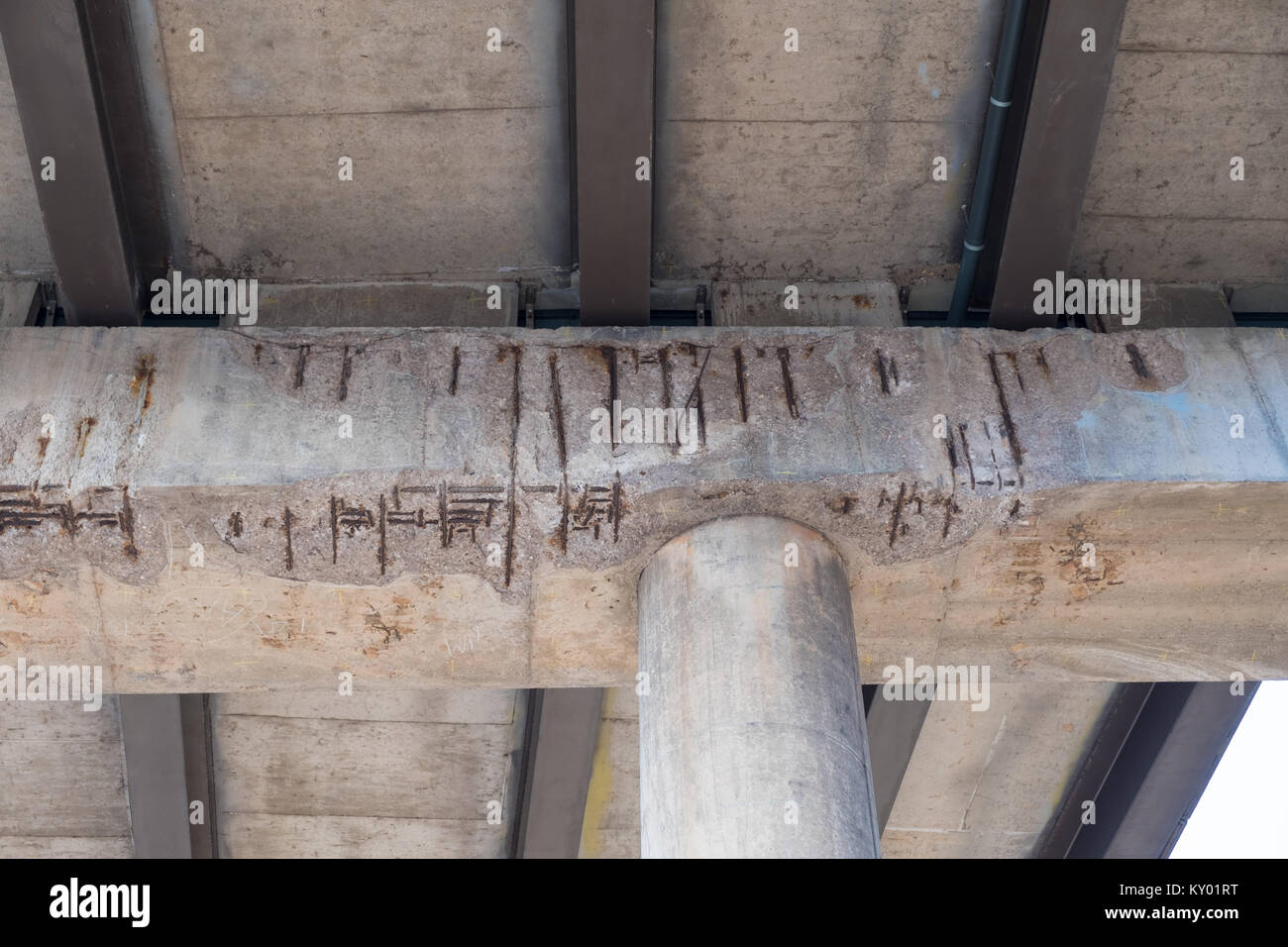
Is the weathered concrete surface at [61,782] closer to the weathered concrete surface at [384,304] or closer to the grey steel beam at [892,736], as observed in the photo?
the weathered concrete surface at [384,304]

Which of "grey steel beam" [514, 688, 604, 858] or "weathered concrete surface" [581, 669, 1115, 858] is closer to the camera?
"grey steel beam" [514, 688, 604, 858]

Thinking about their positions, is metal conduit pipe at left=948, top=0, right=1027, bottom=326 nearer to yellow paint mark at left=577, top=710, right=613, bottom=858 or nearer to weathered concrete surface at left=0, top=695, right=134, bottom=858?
yellow paint mark at left=577, top=710, right=613, bottom=858

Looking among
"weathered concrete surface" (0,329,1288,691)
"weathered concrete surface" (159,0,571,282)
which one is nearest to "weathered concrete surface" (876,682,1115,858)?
"weathered concrete surface" (0,329,1288,691)

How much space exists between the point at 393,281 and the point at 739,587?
2.36m

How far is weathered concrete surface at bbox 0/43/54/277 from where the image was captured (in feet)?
17.4

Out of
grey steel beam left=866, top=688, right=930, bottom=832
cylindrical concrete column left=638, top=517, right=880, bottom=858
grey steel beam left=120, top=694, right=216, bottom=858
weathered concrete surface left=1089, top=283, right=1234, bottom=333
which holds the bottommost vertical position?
cylindrical concrete column left=638, top=517, right=880, bottom=858

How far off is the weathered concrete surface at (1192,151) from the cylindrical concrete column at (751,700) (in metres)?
2.29

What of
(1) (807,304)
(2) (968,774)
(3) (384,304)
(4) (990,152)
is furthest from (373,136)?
(2) (968,774)

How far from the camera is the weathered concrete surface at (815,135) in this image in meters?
5.25

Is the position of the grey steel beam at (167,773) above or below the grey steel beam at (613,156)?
below

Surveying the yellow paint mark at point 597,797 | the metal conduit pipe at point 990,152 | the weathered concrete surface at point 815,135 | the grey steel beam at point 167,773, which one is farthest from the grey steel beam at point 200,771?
the metal conduit pipe at point 990,152

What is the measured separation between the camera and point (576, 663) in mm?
5477

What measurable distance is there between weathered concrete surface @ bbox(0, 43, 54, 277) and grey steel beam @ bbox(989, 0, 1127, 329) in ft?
14.1

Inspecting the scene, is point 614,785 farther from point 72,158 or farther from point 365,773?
point 72,158
